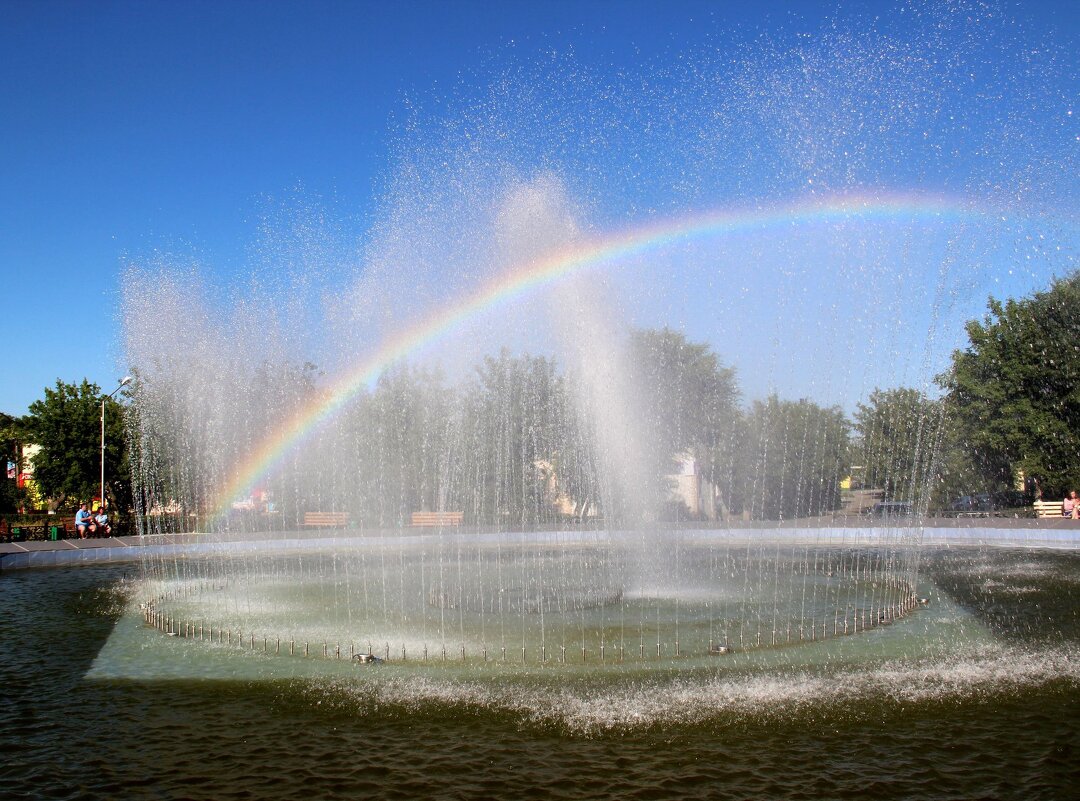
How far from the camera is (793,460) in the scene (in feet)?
145

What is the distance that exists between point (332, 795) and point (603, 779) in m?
2.07

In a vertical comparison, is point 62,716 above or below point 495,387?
below

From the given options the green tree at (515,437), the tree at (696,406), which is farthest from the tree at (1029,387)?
the green tree at (515,437)

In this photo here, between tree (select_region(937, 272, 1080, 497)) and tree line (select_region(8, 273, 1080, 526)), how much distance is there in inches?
3.3

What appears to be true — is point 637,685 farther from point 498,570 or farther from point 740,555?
point 740,555

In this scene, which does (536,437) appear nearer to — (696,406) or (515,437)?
(515,437)

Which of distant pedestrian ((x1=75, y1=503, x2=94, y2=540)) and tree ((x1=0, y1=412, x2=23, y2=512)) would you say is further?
tree ((x1=0, y1=412, x2=23, y2=512))

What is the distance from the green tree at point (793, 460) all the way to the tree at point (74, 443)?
32.0 meters

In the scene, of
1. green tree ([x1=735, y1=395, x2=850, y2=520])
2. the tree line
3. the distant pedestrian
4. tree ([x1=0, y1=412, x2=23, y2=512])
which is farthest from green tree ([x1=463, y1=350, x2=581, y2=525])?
tree ([x1=0, y1=412, x2=23, y2=512])

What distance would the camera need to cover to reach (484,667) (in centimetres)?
988

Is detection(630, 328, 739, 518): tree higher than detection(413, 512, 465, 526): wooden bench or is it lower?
higher

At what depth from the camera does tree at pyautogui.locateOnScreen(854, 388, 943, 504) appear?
43.8 meters

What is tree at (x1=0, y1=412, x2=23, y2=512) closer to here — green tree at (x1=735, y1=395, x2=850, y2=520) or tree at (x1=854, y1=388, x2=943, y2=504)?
green tree at (x1=735, y1=395, x2=850, y2=520)

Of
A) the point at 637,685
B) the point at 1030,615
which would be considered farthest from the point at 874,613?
the point at 637,685
